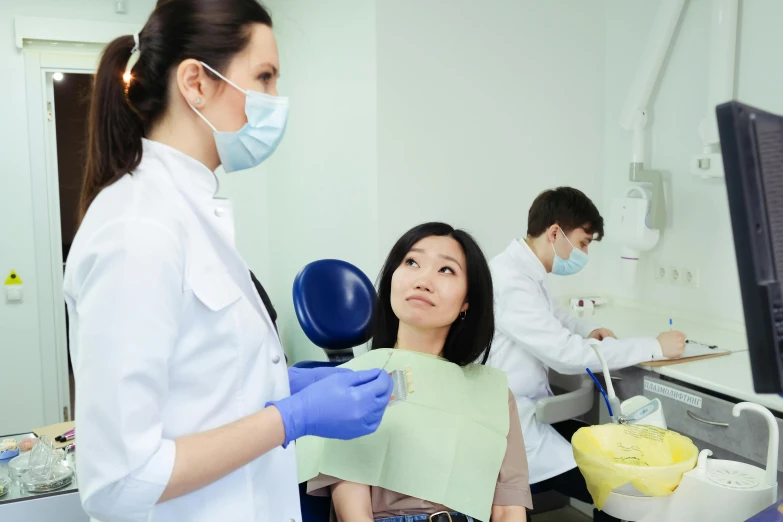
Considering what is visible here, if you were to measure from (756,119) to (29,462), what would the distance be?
159 centimetres

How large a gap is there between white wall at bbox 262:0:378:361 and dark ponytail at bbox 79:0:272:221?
1728mm

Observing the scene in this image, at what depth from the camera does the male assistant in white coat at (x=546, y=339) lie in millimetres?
2062

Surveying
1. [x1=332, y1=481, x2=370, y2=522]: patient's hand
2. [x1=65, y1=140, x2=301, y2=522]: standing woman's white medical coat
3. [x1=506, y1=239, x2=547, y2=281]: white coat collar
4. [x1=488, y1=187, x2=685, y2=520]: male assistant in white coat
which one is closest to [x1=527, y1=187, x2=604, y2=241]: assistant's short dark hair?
[x1=488, y1=187, x2=685, y2=520]: male assistant in white coat

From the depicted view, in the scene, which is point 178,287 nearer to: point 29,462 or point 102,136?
point 102,136

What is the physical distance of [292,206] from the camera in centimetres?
357

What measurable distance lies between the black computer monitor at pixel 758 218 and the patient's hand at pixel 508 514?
0.87m

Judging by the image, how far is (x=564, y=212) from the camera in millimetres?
2330

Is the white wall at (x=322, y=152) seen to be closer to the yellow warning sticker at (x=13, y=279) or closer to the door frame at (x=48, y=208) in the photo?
the door frame at (x=48, y=208)

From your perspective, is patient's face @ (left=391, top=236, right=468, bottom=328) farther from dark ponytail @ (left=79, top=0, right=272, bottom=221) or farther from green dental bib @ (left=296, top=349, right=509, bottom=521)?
dark ponytail @ (left=79, top=0, right=272, bottom=221)

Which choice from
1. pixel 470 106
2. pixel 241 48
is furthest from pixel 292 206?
pixel 241 48

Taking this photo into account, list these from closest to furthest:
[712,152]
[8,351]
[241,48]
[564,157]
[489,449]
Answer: [241,48]
[489,449]
[712,152]
[564,157]
[8,351]

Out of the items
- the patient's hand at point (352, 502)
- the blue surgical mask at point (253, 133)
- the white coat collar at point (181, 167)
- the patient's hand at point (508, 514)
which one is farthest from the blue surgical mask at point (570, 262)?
the white coat collar at point (181, 167)

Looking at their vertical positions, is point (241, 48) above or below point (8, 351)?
above

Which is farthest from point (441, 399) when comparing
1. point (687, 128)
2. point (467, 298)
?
point (687, 128)
